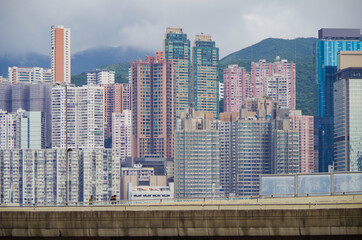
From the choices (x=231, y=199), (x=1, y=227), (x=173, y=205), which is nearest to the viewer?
(x=1, y=227)

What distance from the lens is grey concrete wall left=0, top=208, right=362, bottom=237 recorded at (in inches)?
1318

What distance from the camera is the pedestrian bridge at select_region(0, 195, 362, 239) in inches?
1318

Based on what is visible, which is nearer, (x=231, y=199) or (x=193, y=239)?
(x=193, y=239)

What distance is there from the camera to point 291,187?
4312cm

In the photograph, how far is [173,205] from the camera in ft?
126

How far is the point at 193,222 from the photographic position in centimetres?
3409

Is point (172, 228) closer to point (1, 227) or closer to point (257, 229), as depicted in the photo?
point (257, 229)

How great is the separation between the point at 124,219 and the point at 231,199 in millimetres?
8946

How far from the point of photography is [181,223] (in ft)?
112

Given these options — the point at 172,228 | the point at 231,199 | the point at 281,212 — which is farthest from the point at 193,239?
the point at 231,199

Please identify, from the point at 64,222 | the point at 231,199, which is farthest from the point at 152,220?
the point at 231,199

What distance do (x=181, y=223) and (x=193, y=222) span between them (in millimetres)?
418

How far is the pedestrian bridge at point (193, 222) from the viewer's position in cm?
3347

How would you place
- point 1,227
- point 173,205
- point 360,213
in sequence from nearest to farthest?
1. point 360,213
2. point 1,227
3. point 173,205
